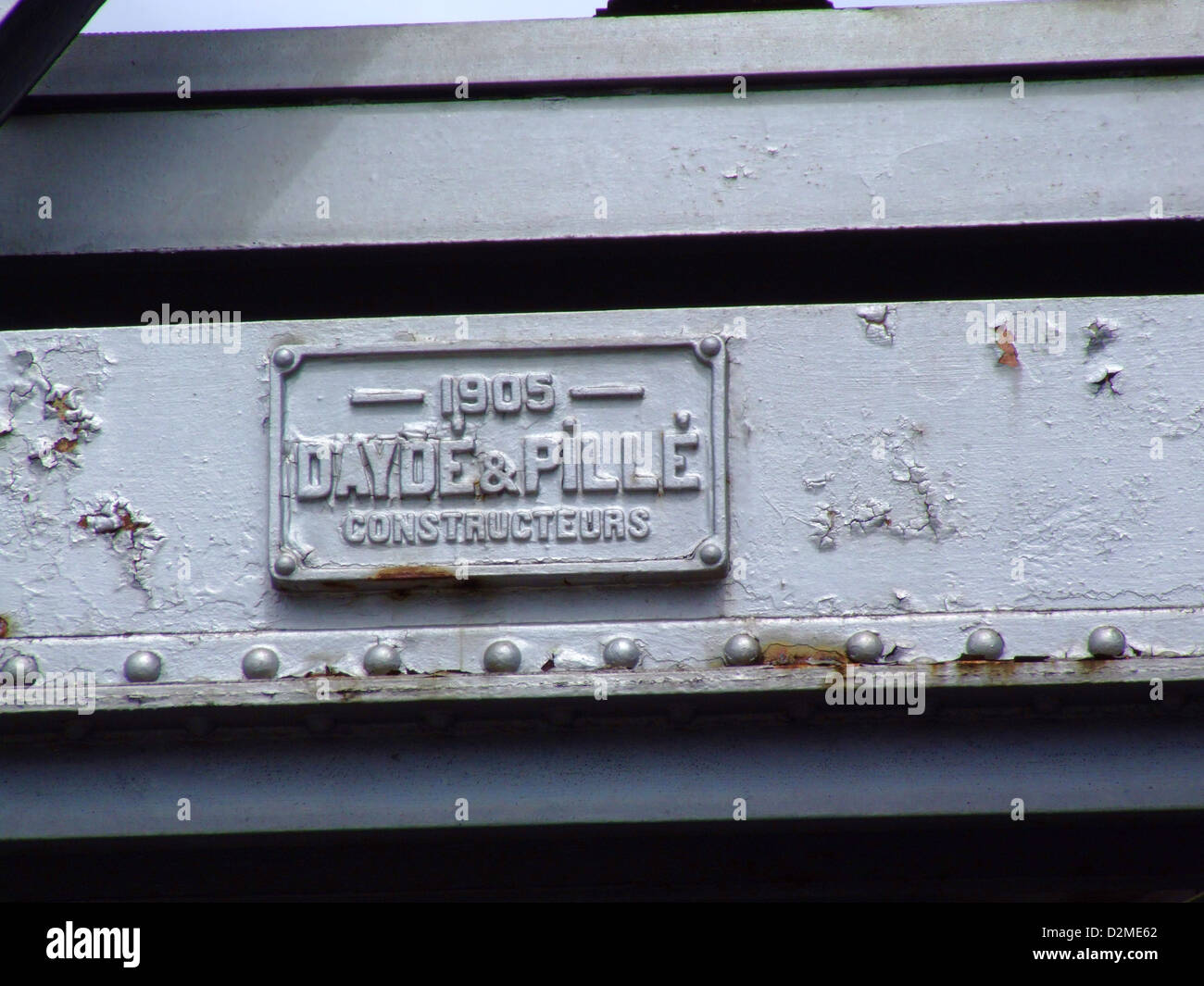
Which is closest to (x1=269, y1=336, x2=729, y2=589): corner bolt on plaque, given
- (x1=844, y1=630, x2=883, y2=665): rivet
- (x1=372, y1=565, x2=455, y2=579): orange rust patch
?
(x1=372, y1=565, x2=455, y2=579): orange rust patch

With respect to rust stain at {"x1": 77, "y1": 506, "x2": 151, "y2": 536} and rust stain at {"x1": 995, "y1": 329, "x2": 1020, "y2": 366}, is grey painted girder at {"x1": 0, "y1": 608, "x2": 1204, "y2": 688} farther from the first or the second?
rust stain at {"x1": 995, "y1": 329, "x2": 1020, "y2": 366}

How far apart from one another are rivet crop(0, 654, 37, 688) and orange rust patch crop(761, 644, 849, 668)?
1.39 metres

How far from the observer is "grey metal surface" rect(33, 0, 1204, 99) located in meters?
2.63

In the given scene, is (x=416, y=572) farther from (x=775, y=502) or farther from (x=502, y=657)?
(x=775, y=502)

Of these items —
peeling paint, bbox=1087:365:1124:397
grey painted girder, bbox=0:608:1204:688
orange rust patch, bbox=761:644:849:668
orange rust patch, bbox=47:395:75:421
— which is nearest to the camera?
grey painted girder, bbox=0:608:1204:688

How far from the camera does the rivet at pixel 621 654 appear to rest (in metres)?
2.28

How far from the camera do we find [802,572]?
2.35m

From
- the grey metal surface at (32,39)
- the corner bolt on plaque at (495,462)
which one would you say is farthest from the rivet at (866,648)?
the grey metal surface at (32,39)

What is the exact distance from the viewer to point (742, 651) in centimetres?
225

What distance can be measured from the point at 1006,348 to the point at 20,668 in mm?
1982

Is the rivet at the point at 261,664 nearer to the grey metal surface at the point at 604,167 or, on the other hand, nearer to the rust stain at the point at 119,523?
the rust stain at the point at 119,523

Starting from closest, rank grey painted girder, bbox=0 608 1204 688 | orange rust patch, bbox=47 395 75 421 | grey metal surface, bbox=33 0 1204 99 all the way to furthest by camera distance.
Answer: grey painted girder, bbox=0 608 1204 688 → orange rust patch, bbox=47 395 75 421 → grey metal surface, bbox=33 0 1204 99

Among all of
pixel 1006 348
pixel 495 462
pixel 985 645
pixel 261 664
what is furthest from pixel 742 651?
pixel 261 664

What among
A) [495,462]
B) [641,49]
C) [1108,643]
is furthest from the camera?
[641,49]
